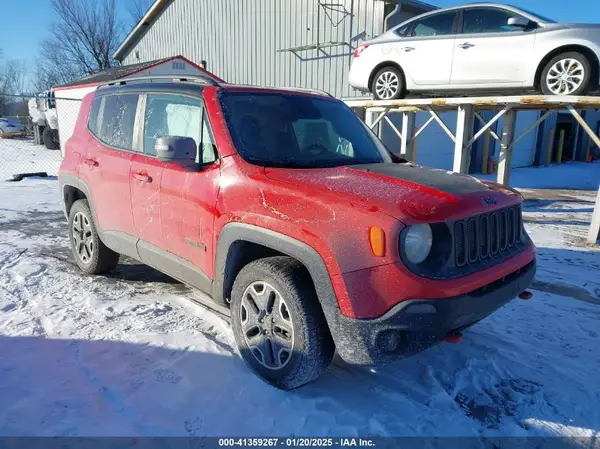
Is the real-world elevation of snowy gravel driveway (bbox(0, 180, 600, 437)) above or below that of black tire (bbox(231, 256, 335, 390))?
below

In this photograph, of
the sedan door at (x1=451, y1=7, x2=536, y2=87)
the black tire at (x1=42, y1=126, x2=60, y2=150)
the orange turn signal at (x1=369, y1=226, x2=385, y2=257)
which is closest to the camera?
the orange turn signal at (x1=369, y1=226, x2=385, y2=257)

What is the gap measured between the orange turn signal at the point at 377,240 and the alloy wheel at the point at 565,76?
683 cm

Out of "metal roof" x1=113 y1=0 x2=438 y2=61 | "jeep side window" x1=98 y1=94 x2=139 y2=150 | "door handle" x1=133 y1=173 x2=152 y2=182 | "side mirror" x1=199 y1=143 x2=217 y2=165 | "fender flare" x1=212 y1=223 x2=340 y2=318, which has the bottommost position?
"fender flare" x1=212 y1=223 x2=340 y2=318

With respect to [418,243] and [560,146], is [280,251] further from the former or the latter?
[560,146]

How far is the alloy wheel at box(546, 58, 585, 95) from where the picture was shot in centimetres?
722

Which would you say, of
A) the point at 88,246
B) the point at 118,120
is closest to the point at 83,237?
the point at 88,246

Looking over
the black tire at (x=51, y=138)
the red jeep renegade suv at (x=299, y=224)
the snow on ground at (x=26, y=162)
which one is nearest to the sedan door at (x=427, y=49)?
the red jeep renegade suv at (x=299, y=224)

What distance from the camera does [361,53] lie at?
927 cm

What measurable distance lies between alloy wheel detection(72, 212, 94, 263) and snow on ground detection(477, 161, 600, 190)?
13.8 metres

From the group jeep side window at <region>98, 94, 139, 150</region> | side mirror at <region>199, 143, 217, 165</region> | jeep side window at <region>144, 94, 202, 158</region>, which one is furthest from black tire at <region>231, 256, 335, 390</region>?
jeep side window at <region>98, 94, 139, 150</region>

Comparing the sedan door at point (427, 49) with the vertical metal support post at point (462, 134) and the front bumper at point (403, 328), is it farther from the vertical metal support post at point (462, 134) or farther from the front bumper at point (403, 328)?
the front bumper at point (403, 328)

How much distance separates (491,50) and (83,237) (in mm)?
7214

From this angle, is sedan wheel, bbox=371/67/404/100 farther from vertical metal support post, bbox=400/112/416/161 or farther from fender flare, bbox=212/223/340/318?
fender flare, bbox=212/223/340/318

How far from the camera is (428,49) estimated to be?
8.38 m
